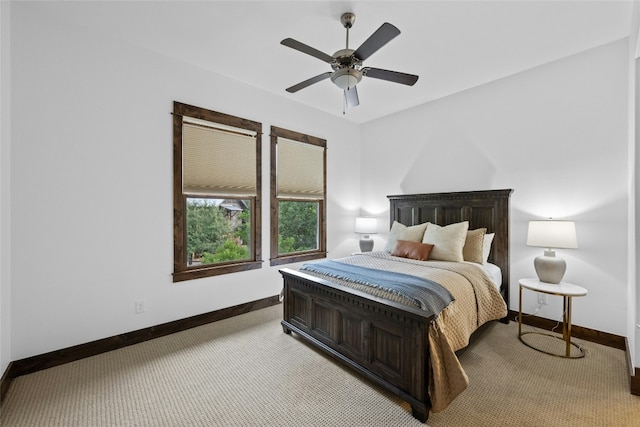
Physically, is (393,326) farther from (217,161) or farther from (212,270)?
(217,161)

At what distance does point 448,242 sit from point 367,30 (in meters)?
2.30

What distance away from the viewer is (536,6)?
2248mm

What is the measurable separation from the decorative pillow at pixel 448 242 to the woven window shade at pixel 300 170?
1926mm

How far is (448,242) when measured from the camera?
10.5 feet

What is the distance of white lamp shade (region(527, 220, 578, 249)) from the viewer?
2.64 metres

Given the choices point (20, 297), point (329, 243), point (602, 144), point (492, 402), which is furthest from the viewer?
point (329, 243)

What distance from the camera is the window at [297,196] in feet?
13.1

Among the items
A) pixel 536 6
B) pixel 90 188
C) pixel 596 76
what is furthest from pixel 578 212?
pixel 90 188

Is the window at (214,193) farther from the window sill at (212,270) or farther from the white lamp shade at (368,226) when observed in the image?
the white lamp shade at (368,226)

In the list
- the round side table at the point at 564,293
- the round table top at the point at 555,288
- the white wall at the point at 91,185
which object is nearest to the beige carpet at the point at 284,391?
the round side table at the point at 564,293

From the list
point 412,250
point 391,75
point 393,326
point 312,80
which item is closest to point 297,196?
point 412,250

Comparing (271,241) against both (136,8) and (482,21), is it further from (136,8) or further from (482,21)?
(482,21)

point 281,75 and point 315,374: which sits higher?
point 281,75

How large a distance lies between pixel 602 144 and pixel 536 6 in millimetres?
1532
